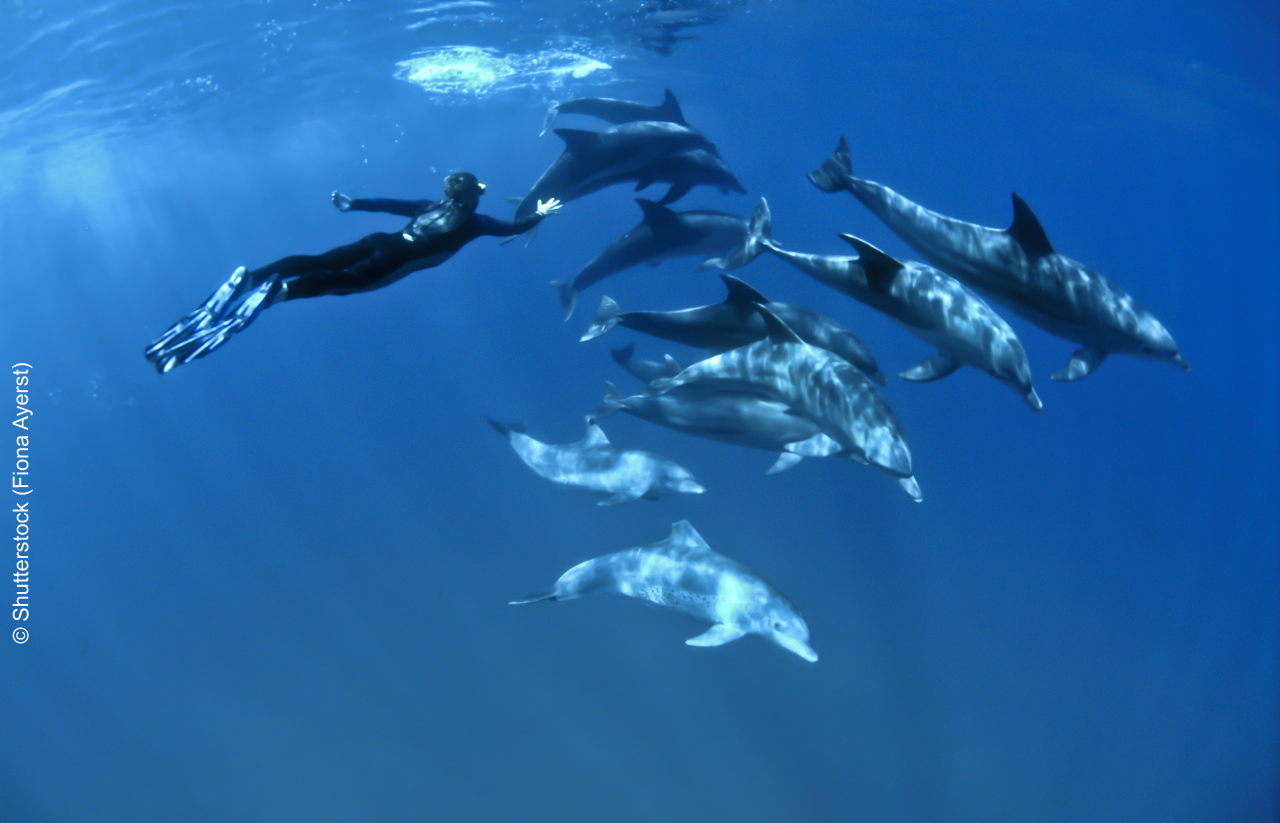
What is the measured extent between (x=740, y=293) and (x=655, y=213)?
244 centimetres

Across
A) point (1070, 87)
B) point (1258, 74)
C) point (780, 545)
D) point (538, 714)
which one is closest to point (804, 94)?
point (1070, 87)

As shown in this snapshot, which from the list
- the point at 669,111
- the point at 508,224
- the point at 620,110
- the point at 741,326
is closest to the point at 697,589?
the point at 741,326

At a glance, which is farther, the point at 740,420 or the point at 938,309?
the point at 740,420

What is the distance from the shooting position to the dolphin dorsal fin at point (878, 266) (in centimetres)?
454

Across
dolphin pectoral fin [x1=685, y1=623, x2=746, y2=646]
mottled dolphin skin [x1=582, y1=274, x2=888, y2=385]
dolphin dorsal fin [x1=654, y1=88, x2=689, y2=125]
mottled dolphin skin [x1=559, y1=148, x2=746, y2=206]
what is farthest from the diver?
dolphin dorsal fin [x1=654, y1=88, x2=689, y2=125]

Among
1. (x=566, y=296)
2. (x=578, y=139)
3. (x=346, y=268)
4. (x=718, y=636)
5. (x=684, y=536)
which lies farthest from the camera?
(x=566, y=296)

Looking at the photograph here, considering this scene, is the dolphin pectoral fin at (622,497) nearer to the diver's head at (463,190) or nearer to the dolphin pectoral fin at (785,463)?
the dolphin pectoral fin at (785,463)

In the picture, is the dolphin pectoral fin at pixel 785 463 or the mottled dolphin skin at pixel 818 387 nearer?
the mottled dolphin skin at pixel 818 387

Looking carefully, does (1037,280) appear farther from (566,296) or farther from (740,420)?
(566,296)

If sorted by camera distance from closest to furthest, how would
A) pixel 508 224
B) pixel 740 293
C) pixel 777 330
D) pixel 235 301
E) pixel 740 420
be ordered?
1. pixel 235 301
2. pixel 508 224
3. pixel 777 330
4. pixel 740 293
5. pixel 740 420

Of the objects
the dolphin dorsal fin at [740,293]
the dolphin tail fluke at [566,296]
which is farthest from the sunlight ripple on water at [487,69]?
the dolphin dorsal fin at [740,293]

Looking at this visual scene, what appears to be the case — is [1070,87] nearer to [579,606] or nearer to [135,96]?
[579,606]

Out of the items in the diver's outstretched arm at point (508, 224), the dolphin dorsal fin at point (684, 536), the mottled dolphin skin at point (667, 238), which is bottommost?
the dolphin dorsal fin at point (684, 536)

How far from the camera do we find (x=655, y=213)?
7.55 metres
